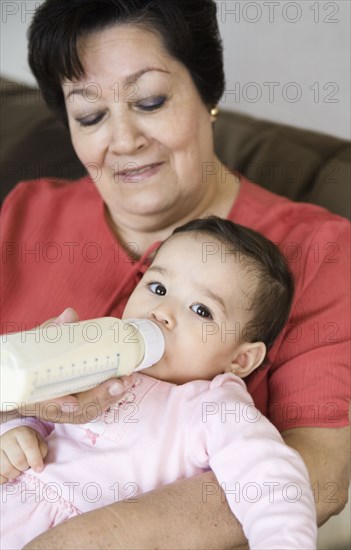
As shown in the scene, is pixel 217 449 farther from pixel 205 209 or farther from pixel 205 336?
pixel 205 209

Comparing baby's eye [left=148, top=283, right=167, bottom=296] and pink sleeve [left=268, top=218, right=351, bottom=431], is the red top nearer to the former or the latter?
pink sleeve [left=268, top=218, right=351, bottom=431]

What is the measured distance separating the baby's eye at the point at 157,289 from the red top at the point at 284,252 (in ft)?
0.81

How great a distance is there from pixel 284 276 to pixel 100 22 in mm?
625

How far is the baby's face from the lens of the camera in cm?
112

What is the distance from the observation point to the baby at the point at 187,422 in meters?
0.99

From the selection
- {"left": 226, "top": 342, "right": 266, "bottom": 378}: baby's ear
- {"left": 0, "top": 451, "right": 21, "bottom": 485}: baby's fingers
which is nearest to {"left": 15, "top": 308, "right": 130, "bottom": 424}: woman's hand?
{"left": 0, "top": 451, "right": 21, "bottom": 485}: baby's fingers

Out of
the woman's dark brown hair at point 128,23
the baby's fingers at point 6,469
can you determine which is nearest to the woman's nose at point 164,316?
the baby's fingers at point 6,469

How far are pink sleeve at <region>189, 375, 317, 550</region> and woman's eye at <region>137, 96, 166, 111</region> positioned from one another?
0.58 m

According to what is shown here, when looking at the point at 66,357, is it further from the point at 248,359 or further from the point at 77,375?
the point at 248,359

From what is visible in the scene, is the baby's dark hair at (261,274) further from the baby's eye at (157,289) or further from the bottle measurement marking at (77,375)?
the bottle measurement marking at (77,375)

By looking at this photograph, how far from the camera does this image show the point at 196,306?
45.1 inches

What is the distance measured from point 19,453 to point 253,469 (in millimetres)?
382

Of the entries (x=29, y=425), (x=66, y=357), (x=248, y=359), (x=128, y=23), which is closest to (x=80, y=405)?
(x=66, y=357)

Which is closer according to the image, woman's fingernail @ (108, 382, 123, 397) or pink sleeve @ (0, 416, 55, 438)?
woman's fingernail @ (108, 382, 123, 397)
